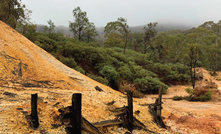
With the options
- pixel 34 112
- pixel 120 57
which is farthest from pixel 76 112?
pixel 120 57

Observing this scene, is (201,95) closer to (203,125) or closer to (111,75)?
(203,125)

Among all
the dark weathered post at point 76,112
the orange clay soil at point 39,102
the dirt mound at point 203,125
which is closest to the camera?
the dark weathered post at point 76,112

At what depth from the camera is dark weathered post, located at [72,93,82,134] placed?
270cm

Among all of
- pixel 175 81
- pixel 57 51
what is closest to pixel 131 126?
pixel 57 51

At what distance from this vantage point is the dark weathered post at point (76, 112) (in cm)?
270

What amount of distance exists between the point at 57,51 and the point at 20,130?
48.5ft

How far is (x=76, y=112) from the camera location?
8.97 ft

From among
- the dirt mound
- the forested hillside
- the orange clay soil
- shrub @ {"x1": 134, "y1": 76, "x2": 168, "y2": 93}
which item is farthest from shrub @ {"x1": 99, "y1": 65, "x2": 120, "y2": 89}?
the dirt mound

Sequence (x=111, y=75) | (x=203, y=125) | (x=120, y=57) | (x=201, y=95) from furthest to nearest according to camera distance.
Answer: (x=120, y=57), (x=111, y=75), (x=201, y=95), (x=203, y=125)

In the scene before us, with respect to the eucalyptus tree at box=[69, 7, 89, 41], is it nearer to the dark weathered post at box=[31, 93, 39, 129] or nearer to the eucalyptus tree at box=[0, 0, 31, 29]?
the eucalyptus tree at box=[0, 0, 31, 29]

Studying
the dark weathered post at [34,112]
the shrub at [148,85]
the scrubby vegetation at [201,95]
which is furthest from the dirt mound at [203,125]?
the shrub at [148,85]

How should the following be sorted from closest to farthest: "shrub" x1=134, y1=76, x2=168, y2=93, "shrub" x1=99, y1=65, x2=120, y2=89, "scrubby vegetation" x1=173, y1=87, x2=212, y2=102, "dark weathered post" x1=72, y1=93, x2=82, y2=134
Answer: "dark weathered post" x1=72, y1=93, x2=82, y2=134 < "scrubby vegetation" x1=173, y1=87, x2=212, y2=102 < "shrub" x1=99, y1=65, x2=120, y2=89 < "shrub" x1=134, y1=76, x2=168, y2=93

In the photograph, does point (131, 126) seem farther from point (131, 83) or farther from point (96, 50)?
point (96, 50)

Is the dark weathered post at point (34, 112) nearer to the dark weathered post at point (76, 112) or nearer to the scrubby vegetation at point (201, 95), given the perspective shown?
the dark weathered post at point (76, 112)
